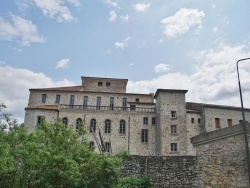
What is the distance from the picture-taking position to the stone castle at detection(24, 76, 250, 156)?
37656 mm

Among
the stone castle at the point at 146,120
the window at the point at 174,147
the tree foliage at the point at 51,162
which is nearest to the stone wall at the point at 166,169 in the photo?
the tree foliage at the point at 51,162

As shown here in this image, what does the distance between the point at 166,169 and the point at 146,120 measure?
26.2 m

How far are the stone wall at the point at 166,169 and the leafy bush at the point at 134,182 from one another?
0.32m

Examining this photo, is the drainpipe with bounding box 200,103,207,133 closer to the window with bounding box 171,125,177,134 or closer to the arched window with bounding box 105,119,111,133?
the window with bounding box 171,125,177,134

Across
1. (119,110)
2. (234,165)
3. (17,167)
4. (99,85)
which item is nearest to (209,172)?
(234,165)

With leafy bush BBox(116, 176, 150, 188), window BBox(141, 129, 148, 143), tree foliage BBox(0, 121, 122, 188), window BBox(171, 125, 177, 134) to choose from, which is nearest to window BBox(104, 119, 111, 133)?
window BBox(141, 129, 148, 143)

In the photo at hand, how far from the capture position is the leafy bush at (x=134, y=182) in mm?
13696

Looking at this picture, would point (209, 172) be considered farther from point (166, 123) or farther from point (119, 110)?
point (119, 110)

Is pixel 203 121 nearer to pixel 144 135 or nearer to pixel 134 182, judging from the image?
pixel 144 135

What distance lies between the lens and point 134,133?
1547 inches

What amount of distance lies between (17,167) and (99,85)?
3701cm

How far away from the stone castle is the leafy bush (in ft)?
74.6

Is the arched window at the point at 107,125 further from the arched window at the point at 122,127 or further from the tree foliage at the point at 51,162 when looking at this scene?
the tree foliage at the point at 51,162

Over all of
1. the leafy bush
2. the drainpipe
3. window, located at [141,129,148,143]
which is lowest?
the leafy bush
